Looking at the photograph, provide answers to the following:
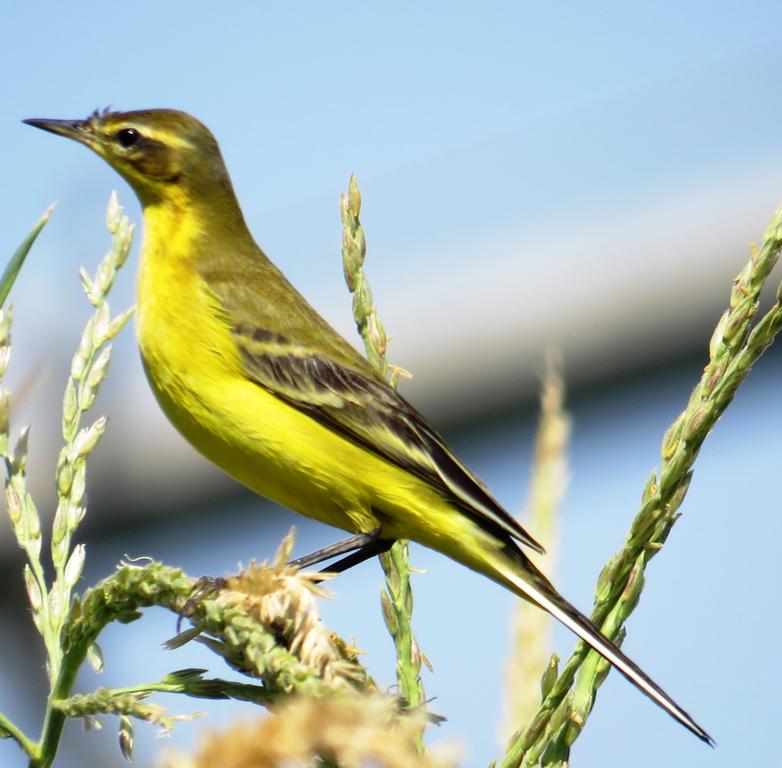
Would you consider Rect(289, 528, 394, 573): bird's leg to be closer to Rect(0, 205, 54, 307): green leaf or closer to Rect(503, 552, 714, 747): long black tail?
Rect(503, 552, 714, 747): long black tail

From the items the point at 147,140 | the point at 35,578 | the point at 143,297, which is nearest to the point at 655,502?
the point at 35,578

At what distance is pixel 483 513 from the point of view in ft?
12.8

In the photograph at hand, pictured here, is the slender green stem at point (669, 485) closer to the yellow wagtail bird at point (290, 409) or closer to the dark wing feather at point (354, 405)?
the yellow wagtail bird at point (290, 409)

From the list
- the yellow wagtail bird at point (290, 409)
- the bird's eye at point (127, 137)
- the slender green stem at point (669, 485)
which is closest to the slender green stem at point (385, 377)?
the slender green stem at point (669, 485)

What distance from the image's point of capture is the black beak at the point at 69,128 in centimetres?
475

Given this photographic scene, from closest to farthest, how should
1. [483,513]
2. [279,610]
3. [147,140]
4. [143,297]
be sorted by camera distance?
[279,610] → [483,513] → [143,297] → [147,140]

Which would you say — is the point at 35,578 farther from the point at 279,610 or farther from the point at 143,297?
the point at 143,297

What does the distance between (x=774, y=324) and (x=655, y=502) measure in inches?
13.6

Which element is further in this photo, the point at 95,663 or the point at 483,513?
the point at 483,513

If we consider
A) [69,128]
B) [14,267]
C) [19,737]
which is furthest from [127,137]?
[19,737]

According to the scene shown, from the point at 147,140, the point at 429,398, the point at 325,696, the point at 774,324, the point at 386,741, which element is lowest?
the point at 429,398

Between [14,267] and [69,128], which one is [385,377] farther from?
[69,128]

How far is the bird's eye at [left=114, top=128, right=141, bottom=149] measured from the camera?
16.4ft

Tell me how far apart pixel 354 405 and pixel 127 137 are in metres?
1.52
